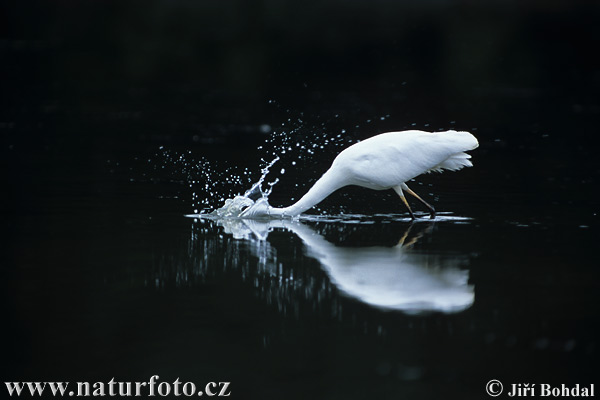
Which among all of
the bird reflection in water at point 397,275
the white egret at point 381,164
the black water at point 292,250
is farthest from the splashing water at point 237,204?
the bird reflection in water at point 397,275

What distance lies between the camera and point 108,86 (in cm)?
3095

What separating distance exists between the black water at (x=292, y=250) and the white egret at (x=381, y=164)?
1.59 feet

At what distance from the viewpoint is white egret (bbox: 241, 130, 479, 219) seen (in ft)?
42.6

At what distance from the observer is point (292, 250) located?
11352mm

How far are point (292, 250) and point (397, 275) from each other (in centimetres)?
166

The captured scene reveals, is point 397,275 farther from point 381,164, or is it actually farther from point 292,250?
point 381,164

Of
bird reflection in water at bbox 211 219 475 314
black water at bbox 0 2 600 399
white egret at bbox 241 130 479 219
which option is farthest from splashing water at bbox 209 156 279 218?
bird reflection in water at bbox 211 219 475 314

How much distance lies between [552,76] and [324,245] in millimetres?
26407

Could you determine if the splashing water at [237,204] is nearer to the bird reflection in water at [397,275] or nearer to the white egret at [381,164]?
the white egret at [381,164]

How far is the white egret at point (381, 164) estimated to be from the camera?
13.0m

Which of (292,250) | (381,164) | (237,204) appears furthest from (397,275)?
(237,204)

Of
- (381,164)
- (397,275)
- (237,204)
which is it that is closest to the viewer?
(397,275)

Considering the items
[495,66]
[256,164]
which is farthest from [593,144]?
[495,66]

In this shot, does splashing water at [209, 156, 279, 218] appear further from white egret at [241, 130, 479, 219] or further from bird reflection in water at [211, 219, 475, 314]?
bird reflection in water at [211, 219, 475, 314]
